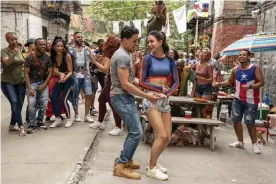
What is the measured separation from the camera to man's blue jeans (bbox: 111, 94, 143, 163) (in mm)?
3932

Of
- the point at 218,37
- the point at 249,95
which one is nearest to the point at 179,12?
the point at 218,37

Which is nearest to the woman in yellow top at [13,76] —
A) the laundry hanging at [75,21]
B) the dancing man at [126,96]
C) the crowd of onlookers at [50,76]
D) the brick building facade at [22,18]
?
the crowd of onlookers at [50,76]

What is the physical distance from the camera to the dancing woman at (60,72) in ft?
21.1

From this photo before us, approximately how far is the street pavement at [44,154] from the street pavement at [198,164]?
0.29 m

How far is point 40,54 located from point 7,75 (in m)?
0.72

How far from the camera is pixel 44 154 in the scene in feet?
15.4

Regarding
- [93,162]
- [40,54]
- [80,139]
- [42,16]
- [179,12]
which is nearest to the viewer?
[93,162]

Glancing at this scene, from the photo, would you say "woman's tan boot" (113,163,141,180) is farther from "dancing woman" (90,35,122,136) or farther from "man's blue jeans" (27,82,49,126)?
"man's blue jeans" (27,82,49,126)

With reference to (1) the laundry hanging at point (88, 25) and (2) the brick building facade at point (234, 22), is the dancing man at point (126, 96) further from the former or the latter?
(2) the brick building facade at point (234, 22)

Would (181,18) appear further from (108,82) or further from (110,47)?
(110,47)

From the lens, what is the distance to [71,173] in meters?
3.97

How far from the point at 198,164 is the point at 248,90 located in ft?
6.15

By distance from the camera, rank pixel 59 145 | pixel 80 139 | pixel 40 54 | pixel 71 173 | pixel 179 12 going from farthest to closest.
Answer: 1. pixel 179 12
2. pixel 40 54
3. pixel 80 139
4. pixel 59 145
5. pixel 71 173

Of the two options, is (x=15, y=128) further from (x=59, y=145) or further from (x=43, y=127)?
(x=59, y=145)
